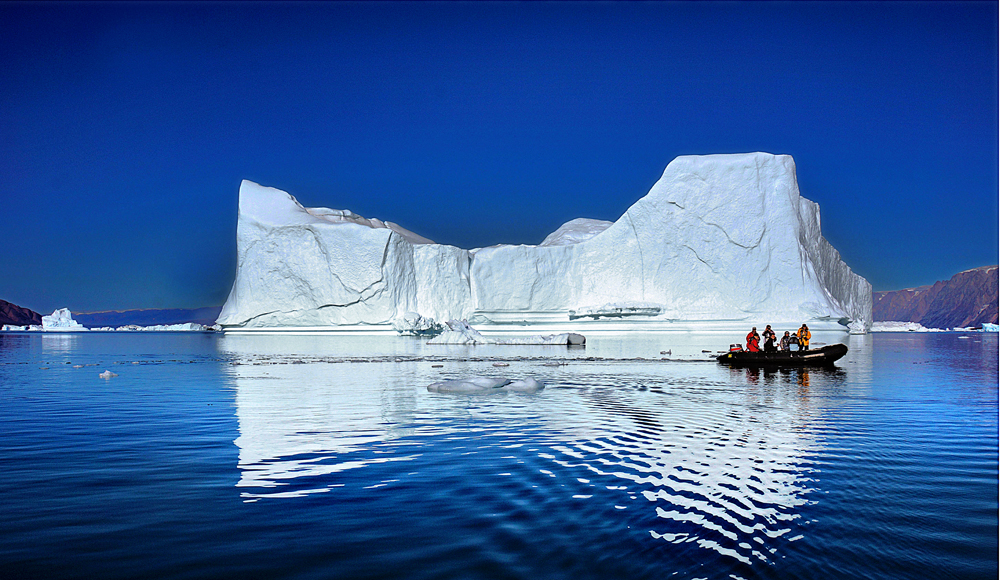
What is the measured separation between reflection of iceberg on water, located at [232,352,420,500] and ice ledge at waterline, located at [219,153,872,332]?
2565cm

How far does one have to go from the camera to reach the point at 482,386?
30.7 ft

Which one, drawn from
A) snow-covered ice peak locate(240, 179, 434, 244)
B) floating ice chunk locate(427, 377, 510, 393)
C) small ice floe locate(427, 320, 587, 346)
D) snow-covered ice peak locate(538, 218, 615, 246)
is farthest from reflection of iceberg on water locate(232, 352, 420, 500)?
snow-covered ice peak locate(538, 218, 615, 246)

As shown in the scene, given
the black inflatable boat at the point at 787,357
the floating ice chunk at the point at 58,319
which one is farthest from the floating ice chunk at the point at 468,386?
the floating ice chunk at the point at 58,319

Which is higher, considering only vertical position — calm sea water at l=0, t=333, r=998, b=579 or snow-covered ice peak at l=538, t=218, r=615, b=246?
snow-covered ice peak at l=538, t=218, r=615, b=246

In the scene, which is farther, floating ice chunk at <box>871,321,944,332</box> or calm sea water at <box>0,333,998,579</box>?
floating ice chunk at <box>871,321,944,332</box>

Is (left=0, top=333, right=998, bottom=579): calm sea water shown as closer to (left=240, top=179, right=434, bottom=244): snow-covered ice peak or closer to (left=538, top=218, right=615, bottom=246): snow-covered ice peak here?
(left=240, top=179, right=434, bottom=244): snow-covered ice peak

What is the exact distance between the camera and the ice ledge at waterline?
33.1 m

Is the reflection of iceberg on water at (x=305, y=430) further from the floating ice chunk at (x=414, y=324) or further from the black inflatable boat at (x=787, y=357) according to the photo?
the floating ice chunk at (x=414, y=324)

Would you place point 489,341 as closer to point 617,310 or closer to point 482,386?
point 617,310

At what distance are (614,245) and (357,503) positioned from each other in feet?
115

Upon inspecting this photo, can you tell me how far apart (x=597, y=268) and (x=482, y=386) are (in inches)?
1174

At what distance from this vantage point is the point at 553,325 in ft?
127

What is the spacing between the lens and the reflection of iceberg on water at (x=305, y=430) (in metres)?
4.38

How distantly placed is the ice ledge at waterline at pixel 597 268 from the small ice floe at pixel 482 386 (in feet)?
78.9
